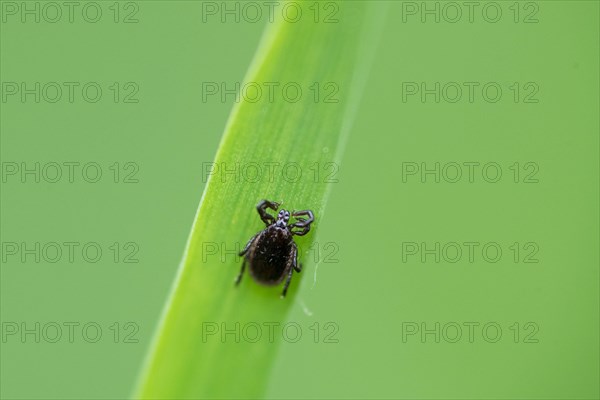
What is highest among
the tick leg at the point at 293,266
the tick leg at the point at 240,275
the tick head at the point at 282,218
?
the tick head at the point at 282,218

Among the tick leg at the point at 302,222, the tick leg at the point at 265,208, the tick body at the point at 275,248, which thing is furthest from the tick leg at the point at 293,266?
the tick leg at the point at 265,208

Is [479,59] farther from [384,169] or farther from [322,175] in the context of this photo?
[322,175]

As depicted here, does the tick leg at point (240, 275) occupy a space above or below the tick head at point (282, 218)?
below

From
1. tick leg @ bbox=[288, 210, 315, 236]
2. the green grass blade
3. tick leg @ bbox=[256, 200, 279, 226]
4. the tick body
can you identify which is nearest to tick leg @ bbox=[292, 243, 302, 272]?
the tick body

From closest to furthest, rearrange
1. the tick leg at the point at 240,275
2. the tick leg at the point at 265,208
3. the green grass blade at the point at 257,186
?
the green grass blade at the point at 257,186 < the tick leg at the point at 240,275 < the tick leg at the point at 265,208

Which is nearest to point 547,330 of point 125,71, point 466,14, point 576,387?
point 576,387

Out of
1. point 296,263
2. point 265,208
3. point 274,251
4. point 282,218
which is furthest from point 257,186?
point 274,251

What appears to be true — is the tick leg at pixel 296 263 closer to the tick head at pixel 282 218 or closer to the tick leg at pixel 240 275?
the tick head at pixel 282 218

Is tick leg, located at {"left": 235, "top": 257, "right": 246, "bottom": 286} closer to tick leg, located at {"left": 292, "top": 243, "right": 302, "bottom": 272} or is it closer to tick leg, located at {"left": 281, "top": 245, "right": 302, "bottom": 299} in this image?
tick leg, located at {"left": 281, "top": 245, "right": 302, "bottom": 299}
